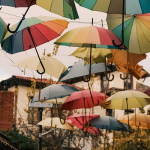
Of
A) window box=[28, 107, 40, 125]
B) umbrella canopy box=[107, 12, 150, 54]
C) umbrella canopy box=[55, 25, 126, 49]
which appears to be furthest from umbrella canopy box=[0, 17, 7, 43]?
window box=[28, 107, 40, 125]

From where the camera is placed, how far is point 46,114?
18.2 m

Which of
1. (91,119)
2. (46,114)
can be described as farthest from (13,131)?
(46,114)

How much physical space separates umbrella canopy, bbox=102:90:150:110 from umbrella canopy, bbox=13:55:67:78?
1416 millimetres

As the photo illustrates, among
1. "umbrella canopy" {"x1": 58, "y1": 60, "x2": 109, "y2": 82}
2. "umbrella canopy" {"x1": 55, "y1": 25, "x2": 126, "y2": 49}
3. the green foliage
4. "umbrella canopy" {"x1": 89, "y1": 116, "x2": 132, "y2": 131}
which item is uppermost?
"umbrella canopy" {"x1": 55, "y1": 25, "x2": 126, "y2": 49}

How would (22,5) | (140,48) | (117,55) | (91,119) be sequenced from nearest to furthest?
(22,5) < (140,48) < (117,55) < (91,119)

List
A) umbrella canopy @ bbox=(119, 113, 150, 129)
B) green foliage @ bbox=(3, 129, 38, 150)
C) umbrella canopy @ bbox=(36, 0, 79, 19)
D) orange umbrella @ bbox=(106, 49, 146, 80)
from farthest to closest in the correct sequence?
green foliage @ bbox=(3, 129, 38, 150) < umbrella canopy @ bbox=(119, 113, 150, 129) < orange umbrella @ bbox=(106, 49, 146, 80) < umbrella canopy @ bbox=(36, 0, 79, 19)

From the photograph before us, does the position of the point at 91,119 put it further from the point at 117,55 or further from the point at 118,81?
the point at 118,81

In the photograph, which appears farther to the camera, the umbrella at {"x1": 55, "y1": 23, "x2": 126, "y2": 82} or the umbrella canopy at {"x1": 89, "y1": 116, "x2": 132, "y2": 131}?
the umbrella canopy at {"x1": 89, "y1": 116, "x2": 132, "y2": 131}

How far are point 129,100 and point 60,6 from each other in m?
4.15

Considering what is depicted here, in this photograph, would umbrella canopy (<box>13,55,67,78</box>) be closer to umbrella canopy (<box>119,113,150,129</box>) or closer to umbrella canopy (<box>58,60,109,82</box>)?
umbrella canopy (<box>58,60,109,82</box>)

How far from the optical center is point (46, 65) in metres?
6.23

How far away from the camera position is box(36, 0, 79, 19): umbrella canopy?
3771 millimetres

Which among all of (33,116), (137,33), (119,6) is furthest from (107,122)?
(33,116)

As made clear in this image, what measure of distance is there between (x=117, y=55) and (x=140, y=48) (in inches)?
26.8
